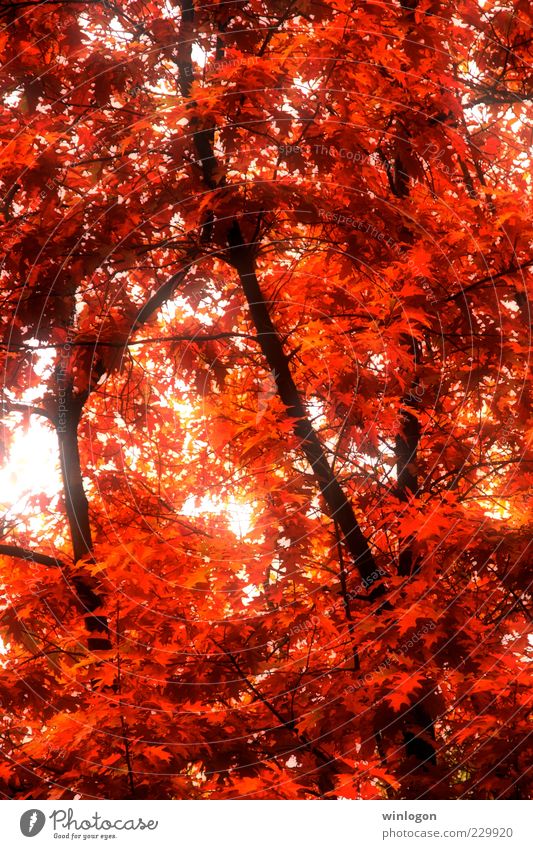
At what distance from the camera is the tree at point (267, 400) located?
5496mm

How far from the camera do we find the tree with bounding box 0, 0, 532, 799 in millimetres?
5496

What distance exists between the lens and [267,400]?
20.3ft

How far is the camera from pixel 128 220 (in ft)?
20.3

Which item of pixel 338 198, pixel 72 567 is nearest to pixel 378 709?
pixel 72 567

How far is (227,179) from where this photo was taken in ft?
19.9

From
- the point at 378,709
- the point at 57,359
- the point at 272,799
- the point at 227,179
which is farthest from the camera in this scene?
the point at 57,359

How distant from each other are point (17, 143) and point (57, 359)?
174 centimetres

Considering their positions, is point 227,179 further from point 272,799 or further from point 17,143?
point 272,799

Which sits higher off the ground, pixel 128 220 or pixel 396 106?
pixel 396 106

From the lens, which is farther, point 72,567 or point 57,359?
point 57,359

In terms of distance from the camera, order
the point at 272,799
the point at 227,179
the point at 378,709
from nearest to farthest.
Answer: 1. the point at 272,799
2. the point at 378,709
3. the point at 227,179
